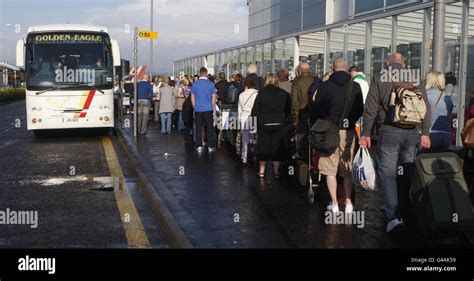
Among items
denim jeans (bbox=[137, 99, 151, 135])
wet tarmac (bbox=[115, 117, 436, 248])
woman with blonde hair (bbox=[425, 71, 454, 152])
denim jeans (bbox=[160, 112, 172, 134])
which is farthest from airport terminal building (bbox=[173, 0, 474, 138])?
denim jeans (bbox=[137, 99, 151, 135])

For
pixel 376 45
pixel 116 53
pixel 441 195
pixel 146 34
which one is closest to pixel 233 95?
pixel 376 45

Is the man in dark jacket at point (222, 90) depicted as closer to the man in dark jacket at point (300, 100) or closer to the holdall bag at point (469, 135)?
the man in dark jacket at point (300, 100)

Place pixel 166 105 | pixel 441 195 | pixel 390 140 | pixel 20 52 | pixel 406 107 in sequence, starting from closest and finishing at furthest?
1. pixel 441 195
2. pixel 406 107
3. pixel 390 140
4. pixel 20 52
5. pixel 166 105

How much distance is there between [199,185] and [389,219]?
3763 millimetres

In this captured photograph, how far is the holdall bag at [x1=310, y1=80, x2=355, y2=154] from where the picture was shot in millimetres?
7258

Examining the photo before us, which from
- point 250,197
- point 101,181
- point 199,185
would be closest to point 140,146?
point 101,181

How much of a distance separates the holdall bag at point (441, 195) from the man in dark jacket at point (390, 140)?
32 cm

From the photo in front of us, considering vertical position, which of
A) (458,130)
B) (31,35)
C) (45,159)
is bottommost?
(45,159)

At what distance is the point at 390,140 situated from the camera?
648 centimetres

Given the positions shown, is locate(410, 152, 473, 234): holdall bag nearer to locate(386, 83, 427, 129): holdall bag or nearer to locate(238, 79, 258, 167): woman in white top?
locate(386, 83, 427, 129): holdall bag

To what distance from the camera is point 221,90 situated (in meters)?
17.3

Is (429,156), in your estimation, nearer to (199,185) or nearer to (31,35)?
(199,185)

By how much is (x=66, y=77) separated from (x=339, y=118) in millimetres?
11614

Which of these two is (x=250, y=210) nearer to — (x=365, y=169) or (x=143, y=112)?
(x=365, y=169)
